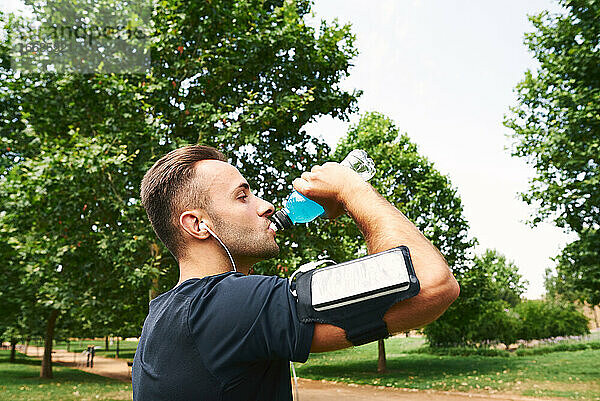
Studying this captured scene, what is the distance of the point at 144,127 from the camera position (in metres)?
11.5

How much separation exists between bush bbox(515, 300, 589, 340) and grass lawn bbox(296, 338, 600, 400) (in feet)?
16.4

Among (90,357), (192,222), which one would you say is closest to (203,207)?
(192,222)

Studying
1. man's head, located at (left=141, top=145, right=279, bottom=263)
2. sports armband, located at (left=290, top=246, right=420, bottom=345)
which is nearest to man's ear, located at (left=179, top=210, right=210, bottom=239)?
man's head, located at (left=141, top=145, right=279, bottom=263)

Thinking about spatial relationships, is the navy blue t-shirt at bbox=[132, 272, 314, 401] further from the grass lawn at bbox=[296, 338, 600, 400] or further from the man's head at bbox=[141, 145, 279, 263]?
the grass lawn at bbox=[296, 338, 600, 400]

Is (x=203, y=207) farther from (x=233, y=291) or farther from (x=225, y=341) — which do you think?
(x=225, y=341)

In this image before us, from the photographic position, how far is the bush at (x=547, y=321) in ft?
125

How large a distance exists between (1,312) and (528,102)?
77.2ft

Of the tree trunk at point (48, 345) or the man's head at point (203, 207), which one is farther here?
the tree trunk at point (48, 345)

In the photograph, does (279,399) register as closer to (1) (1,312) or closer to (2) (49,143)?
(2) (49,143)

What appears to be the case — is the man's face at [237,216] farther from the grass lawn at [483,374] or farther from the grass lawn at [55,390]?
the grass lawn at [483,374]

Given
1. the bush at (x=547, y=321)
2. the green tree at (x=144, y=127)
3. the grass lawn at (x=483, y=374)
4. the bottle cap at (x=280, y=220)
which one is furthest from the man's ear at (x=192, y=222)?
the bush at (x=547, y=321)

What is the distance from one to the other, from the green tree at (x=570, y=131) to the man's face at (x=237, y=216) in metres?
16.5

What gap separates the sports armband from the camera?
1301 millimetres

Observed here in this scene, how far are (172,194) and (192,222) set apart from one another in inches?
6.4
